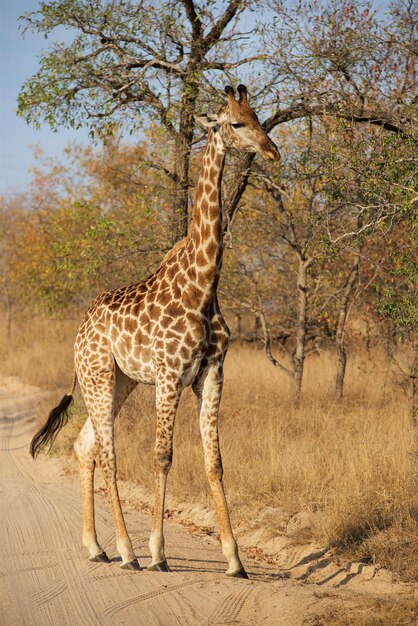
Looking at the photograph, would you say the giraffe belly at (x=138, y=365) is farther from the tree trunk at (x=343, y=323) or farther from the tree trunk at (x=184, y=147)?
the tree trunk at (x=343, y=323)

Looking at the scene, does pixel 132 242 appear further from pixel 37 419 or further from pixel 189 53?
pixel 37 419

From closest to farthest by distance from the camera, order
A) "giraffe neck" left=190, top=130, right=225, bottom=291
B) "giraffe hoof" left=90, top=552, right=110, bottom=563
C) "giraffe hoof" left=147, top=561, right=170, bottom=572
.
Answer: "giraffe hoof" left=147, top=561, right=170, bottom=572, "giraffe neck" left=190, top=130, right=225, bottom=291, "giraffe hoof" left=90, top=552, right=110, bottom=563

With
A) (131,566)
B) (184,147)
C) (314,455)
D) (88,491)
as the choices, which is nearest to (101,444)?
(88,491)

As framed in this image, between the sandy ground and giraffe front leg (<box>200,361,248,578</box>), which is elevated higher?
giraffe front leg (<box>200,361,248,578</box>)

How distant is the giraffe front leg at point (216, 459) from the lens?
5.73m

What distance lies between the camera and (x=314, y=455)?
800cm

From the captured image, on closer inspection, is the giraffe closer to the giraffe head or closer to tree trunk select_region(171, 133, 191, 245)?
the giraffe head

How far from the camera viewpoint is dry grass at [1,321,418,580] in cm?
636

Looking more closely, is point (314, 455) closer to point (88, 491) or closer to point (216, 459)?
point (216, 459)

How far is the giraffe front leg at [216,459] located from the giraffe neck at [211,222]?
684 millimetres

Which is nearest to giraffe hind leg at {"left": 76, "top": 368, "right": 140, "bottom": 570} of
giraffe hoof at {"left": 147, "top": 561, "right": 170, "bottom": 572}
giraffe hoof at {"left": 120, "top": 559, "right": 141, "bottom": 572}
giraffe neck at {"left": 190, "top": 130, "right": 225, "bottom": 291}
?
giraffe hoof at {"left": 120, "top": 559, "right": 141, "bottom": 572}

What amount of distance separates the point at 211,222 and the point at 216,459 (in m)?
1.77

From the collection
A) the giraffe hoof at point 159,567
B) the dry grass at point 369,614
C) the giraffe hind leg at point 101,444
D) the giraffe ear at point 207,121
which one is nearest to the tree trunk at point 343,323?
the giraffe hind leg at point 101,444

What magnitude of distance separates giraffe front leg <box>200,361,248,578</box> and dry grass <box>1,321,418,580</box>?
98 centimetres
